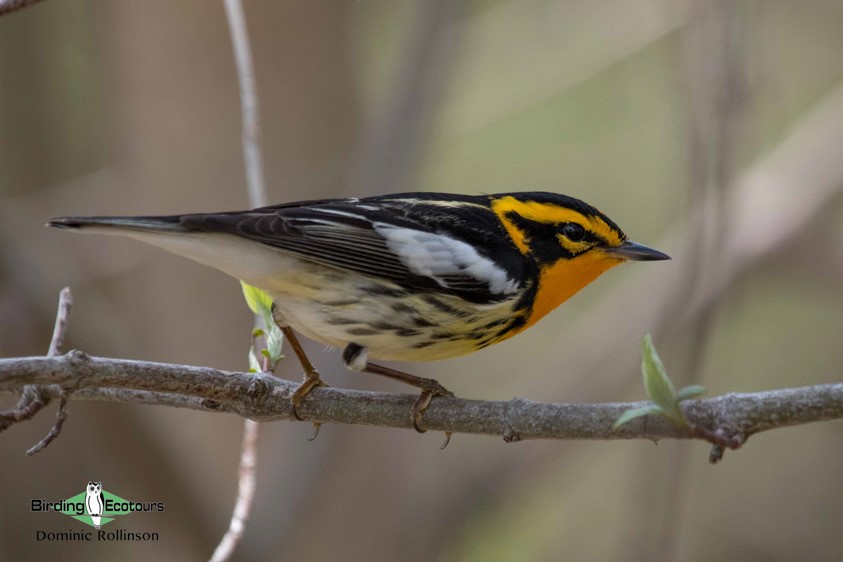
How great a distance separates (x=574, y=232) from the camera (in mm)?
3828

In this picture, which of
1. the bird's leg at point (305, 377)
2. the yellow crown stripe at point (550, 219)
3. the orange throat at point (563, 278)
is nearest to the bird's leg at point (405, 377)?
the bird's leg at point (305, 377)

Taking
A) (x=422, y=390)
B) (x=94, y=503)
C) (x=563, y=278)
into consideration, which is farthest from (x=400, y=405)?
(x=94, y=503)

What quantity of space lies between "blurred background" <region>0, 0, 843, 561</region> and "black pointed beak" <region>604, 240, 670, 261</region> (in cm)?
24

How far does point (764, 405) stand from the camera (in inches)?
93.1

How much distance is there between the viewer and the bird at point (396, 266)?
338 centimetres

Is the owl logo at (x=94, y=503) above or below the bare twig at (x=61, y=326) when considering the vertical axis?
below

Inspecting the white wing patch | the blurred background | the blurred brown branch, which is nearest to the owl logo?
the blurred background

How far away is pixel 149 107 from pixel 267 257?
2842 mm

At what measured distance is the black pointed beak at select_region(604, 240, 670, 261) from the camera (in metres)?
3.78

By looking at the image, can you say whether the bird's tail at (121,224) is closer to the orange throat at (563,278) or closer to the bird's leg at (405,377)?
the bird's leg at (405,377)

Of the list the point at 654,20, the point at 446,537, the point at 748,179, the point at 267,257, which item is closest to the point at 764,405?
the point at 267,257

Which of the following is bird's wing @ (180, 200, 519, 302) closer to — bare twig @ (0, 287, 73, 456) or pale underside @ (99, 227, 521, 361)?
pale underside @ (99, 227, 521, 361)

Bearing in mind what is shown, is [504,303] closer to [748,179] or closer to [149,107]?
[149,107]

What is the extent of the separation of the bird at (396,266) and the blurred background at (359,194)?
0.66 metres
